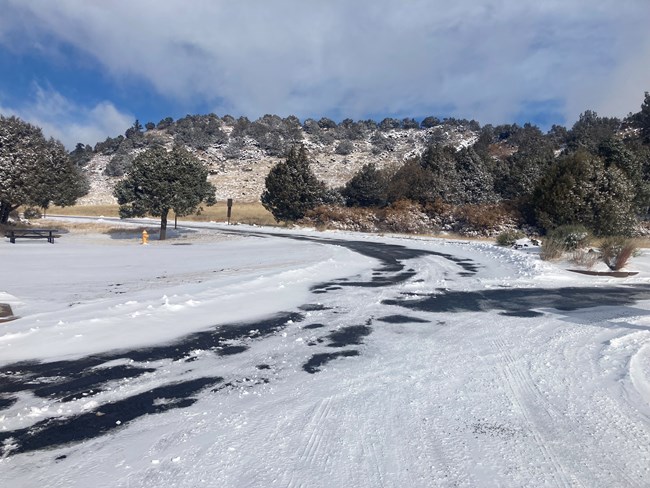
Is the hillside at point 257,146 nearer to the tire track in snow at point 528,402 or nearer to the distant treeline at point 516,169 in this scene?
the distant treeline at point 516,169

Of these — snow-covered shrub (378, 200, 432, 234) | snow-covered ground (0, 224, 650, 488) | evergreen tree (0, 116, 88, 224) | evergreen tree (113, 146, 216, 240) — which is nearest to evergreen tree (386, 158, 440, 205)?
snow-covered shrub (378, 200, 432, 234)

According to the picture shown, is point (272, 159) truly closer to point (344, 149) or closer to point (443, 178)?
point (344, 149)

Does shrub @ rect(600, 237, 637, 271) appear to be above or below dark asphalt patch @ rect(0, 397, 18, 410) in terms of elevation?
above

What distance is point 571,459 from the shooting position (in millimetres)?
3555

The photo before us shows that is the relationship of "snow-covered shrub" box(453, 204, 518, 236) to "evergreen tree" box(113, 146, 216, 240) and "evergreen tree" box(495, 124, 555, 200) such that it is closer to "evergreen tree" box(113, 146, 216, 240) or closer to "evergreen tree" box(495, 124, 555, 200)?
"evergreen tree" box(495, 124, 555, 200)

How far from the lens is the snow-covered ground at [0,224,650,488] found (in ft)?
11.3

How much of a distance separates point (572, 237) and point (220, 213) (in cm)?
4524

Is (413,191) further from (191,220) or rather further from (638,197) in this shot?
(191,220)

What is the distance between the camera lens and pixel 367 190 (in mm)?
45875

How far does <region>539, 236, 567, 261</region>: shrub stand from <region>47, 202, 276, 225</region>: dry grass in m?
31.8

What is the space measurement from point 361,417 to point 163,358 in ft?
9.73

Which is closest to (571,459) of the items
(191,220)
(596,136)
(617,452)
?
(617,452)

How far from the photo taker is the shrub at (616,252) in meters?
15.8

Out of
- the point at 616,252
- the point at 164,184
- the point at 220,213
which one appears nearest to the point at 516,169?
the point at 616,252
